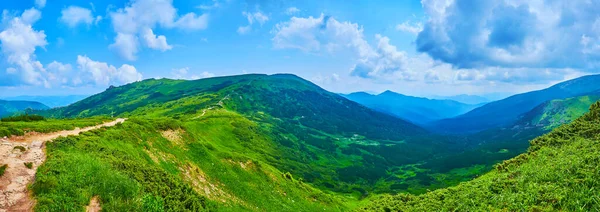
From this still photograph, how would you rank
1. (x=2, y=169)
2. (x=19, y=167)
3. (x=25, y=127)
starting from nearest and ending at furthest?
(x=2, y=169) < (x=19, y=167) < (x=25, y=127)

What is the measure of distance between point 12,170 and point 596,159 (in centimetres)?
7500

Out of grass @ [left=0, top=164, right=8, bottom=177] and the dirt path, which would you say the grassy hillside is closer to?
the dirt path

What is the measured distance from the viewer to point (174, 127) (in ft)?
240

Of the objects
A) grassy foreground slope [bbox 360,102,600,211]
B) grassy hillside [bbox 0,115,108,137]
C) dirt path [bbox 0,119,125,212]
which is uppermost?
grassy hillside [bbox 0,115,108,137]

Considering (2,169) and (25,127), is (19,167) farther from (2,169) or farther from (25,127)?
(25,127)

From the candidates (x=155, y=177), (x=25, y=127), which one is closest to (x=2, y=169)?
(x=155, y=177)

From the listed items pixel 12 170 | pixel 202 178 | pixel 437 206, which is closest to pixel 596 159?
pixel 437 206

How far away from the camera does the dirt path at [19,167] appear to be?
2734cm

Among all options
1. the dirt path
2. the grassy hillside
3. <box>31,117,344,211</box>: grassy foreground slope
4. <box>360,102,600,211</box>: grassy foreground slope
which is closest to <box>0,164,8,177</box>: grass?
the dirt path

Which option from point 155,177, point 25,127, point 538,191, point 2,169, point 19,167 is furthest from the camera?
point 25,127

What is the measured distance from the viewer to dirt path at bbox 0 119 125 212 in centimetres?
2734

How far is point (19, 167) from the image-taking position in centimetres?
3256

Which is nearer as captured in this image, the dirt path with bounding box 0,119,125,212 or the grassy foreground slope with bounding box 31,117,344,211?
the dirt path with bounding box 0,119,125,212

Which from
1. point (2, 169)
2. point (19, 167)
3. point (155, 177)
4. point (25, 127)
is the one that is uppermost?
point (25, 127)
